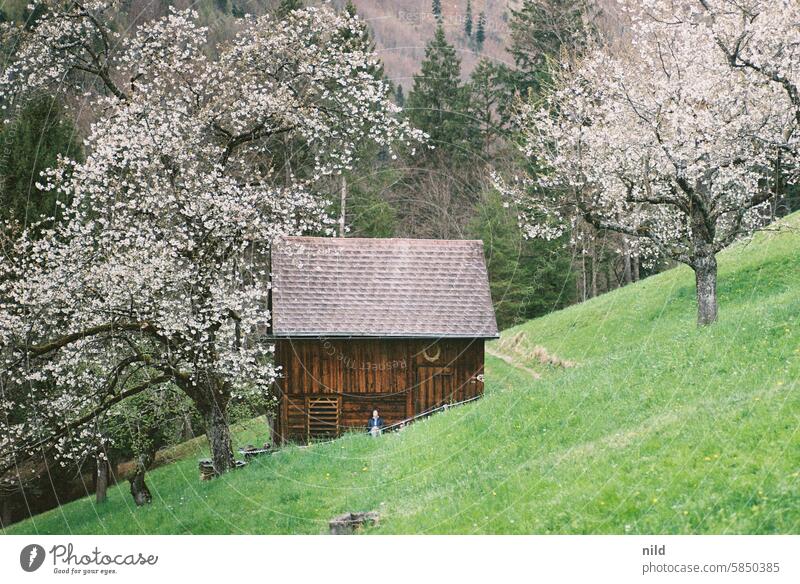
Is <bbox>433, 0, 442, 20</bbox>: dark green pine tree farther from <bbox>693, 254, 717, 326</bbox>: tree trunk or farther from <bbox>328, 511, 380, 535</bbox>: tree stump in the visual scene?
<bbox>328, 511, 380, 535</bbox>: tree stump

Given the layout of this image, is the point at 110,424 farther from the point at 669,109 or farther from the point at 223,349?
the point at 669,109

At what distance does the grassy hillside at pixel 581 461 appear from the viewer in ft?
33.3

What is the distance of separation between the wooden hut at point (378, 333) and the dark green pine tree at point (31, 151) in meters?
6.10

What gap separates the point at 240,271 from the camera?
18312 mm

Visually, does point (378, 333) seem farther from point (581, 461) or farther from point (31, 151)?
point (581, 461)

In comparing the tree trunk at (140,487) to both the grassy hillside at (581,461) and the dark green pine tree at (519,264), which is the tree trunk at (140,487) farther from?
the dark green pine tree at (519,264)

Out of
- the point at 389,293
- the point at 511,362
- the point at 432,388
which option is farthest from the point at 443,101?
the point at 511,362

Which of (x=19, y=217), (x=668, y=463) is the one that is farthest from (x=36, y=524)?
(x=668, y=463)

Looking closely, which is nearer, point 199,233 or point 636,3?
point 199,233

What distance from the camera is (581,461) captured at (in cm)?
1195

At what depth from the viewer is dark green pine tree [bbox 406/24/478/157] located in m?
16.9
